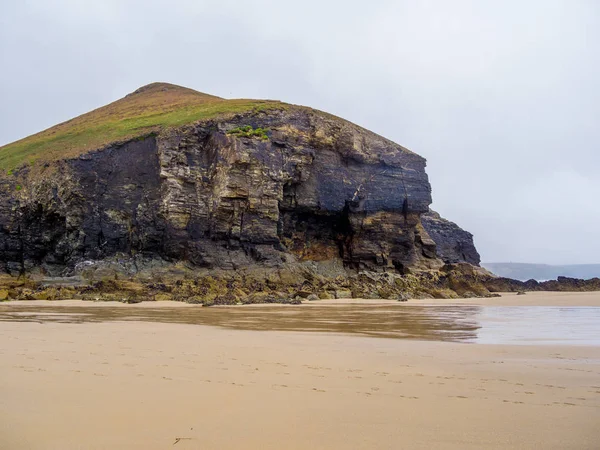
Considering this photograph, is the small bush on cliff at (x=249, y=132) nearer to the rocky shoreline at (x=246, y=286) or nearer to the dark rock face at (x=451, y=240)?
the rocky shoreline at (x=246, y=286)

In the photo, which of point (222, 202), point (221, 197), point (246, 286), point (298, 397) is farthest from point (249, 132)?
point (298, 397)

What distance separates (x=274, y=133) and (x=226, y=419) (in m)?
34.9

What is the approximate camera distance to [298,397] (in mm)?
4305

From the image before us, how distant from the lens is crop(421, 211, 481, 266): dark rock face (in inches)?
2195

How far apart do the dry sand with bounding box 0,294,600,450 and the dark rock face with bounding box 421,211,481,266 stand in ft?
165

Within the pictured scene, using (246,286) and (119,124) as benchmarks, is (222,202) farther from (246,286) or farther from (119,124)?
(119,124)

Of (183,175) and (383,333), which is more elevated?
(183,175)

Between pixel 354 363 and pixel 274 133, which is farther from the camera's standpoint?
pixel 274 133

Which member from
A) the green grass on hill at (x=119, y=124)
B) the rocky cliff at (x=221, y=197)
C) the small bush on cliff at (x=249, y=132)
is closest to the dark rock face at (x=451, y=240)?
the rocky cliff at (x=221, y=197)

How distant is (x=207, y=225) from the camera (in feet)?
111

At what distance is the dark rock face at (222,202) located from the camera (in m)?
33.6

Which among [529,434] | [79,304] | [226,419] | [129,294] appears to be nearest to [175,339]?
[226,419]

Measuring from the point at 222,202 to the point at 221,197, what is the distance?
363 mm

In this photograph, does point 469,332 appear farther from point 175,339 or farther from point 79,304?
point 79,304
